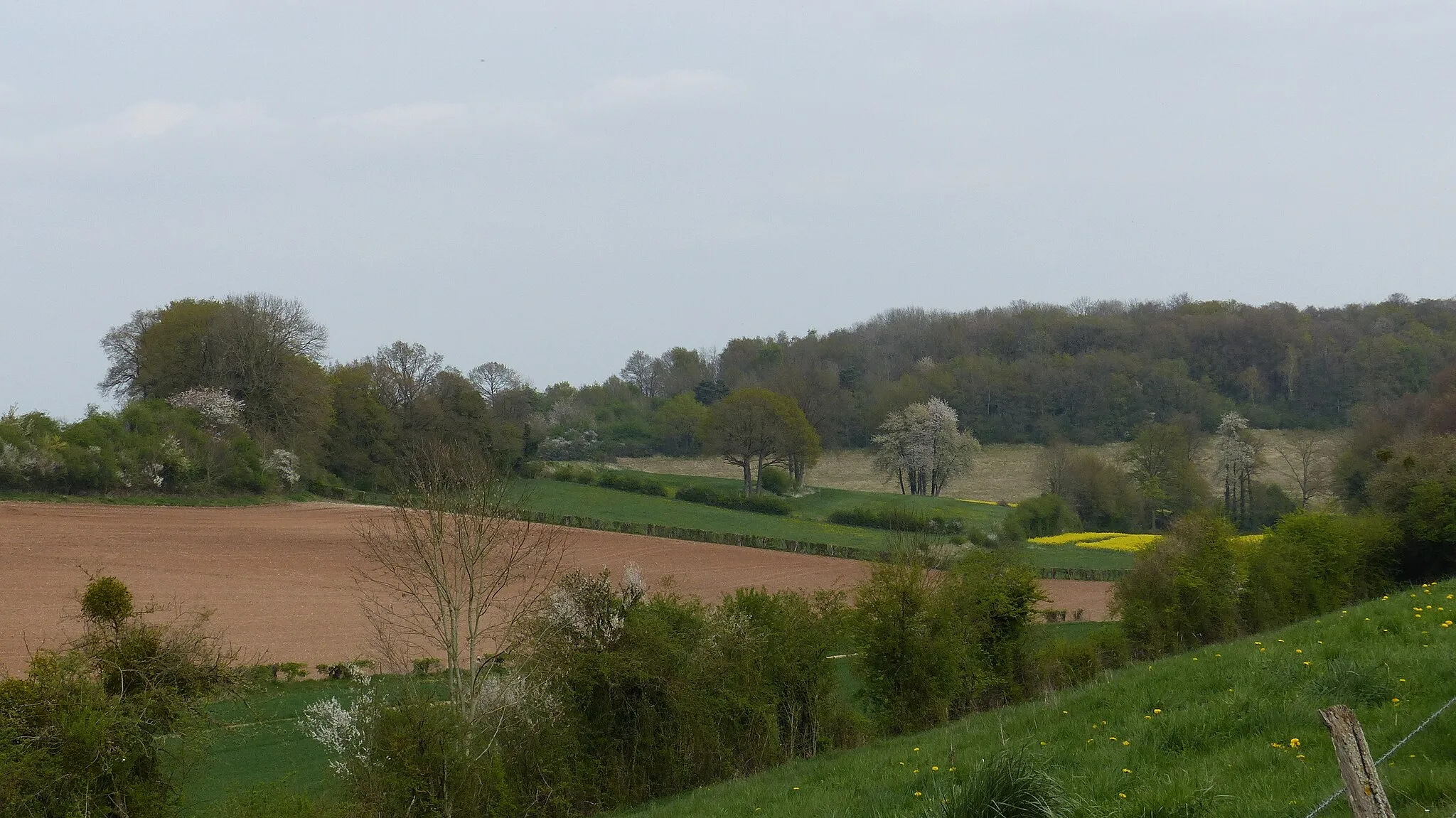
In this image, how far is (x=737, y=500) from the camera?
84188mm

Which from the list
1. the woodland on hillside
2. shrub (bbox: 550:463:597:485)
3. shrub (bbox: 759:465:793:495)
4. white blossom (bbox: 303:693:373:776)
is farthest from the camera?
shrub (bbox: 759:465:793:495)

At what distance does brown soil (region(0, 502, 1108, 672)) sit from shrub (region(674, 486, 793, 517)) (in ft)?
52.9

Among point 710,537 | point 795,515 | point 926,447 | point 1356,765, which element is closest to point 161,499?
point 710,537

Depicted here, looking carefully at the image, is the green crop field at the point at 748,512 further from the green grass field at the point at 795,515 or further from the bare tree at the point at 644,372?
the bare tree at the point at 644,372

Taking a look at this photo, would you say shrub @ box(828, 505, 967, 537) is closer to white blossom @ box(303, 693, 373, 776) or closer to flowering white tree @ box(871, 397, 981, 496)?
flowering white tree @ box(871, 397, 981, 496)

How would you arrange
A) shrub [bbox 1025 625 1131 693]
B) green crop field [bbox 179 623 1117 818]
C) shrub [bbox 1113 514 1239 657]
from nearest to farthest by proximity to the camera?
green crop field [bbox 179 623 1117 818]
shrub [bbox 1025 625 1131 693]
shrub [bbox 1113 514 1239 657]


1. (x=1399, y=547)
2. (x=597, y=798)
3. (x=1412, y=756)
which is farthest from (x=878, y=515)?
(x=1412, y=756)

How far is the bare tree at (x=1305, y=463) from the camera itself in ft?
292

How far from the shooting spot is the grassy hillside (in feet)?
23.3

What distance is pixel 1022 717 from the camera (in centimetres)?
1402

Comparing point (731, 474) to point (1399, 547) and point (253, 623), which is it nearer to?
point (253, 623)

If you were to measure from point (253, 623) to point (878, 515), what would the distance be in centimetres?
4953

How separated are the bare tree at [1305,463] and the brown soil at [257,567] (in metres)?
41.0

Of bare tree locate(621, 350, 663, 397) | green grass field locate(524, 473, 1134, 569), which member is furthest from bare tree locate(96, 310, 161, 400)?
bare tree locate(621, 350, 663, 397)
